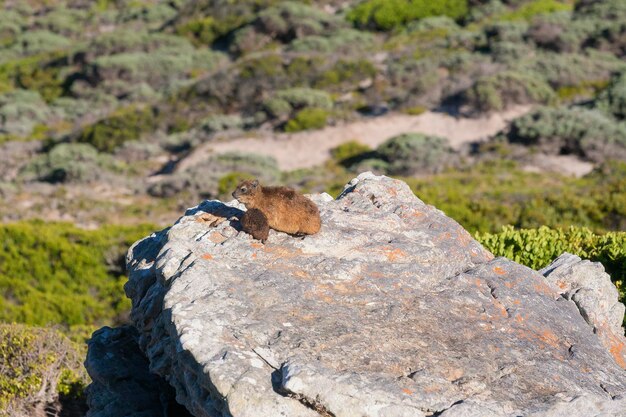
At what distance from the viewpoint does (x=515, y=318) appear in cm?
493

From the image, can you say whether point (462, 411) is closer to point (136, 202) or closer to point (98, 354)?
point (98, 354)

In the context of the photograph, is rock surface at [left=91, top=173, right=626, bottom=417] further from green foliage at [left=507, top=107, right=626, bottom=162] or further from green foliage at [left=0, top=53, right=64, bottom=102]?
green foliage at [left=0, top=53, right=64, bottom=102]

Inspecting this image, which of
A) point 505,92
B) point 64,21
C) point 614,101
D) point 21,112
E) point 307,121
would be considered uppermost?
point 614,101

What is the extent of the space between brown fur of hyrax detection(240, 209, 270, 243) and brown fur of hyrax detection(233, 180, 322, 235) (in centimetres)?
Answer: 10

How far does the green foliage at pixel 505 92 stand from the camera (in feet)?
94.2

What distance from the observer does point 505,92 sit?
29391 mm

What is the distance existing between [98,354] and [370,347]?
2706mm

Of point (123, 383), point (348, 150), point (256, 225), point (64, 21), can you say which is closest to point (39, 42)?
point (64, 21)

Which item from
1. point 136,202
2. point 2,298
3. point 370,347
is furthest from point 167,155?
point 370,347

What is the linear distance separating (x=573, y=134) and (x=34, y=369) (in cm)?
2120

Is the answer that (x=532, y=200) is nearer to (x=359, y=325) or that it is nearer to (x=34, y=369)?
(x=34, y=369)

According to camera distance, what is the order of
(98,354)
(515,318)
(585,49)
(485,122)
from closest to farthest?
(515,318) < (98,354) < (485,122) < (585,49)

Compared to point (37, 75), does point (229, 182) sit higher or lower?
higher

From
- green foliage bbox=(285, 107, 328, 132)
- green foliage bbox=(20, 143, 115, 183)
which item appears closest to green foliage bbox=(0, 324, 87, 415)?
green foliage bbox=(20, 143, 115, 183)
